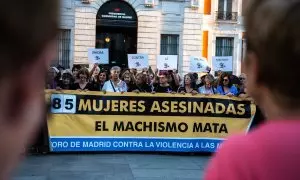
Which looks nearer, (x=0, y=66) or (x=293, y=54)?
(x=0, y=66)

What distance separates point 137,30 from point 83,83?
74.8 ft

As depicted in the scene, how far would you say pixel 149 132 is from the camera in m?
9.95

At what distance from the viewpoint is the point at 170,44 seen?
33688 mm

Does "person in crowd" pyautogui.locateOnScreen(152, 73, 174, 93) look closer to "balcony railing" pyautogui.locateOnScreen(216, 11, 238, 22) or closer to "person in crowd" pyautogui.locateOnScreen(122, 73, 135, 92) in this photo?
"person in crowd" pyautogui.locateOnScreen(122, 73, 135, 92)

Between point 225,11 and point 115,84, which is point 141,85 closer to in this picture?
point 115,84

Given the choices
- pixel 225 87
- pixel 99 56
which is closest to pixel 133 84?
pixel 225 87

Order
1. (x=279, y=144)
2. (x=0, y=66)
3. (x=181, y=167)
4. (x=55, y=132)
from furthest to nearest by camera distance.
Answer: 1. (x=55, y=132)
2. (x=181, y=167)
3. (x=279, y=144)
4. (x=0, y=66)

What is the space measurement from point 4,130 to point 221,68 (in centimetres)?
1295

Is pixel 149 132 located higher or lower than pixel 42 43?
lower

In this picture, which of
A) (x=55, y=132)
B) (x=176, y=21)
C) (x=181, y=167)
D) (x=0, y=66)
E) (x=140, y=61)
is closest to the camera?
(x=0, y=66)

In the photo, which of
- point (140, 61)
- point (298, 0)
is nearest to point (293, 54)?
point (298, 0)

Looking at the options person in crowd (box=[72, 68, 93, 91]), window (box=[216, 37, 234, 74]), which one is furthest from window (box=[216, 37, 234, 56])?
person in crowd (box=[72, 68, 93, 91])

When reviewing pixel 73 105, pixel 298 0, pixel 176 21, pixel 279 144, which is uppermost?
pixel 176 21

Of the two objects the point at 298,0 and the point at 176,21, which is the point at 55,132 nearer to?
the point at 298,0
